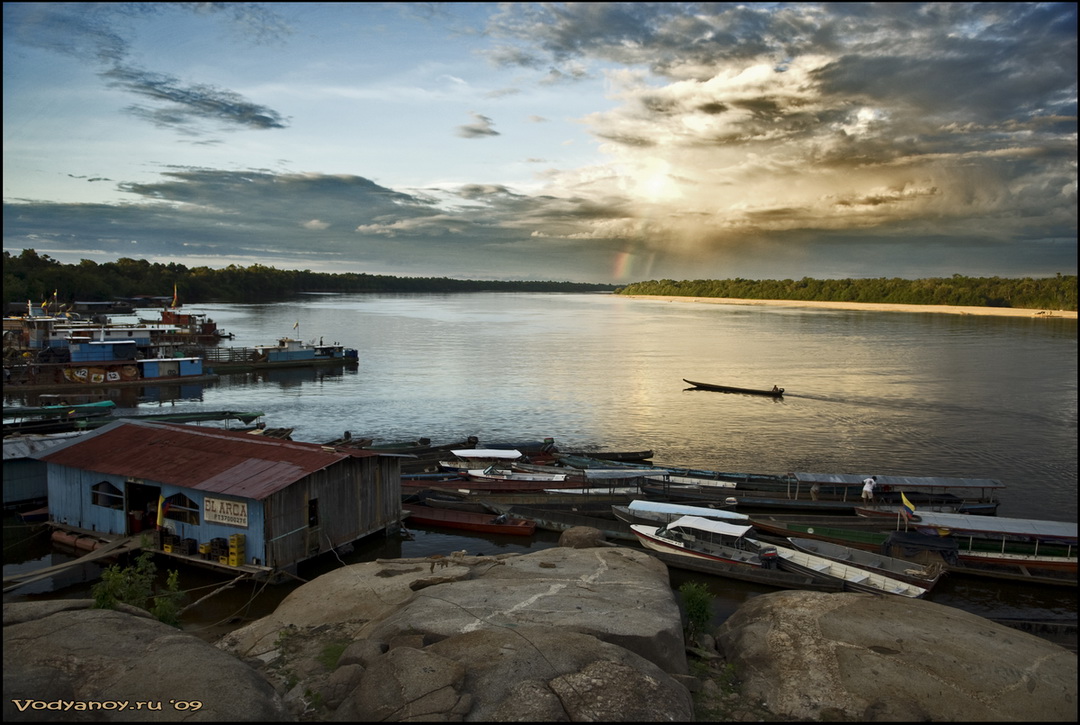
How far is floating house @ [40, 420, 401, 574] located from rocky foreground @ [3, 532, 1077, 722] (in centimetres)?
401

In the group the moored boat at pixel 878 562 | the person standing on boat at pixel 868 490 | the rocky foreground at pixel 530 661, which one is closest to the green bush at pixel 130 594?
the rocky foreground at pixel 530 661

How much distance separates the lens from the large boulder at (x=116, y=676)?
382 inches

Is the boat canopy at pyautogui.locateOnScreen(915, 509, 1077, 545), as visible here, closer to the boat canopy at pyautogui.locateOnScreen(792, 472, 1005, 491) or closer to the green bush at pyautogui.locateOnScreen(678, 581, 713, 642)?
the boat canopy at pyautogui.locateOnScreen(792, 472, 1005, 491)

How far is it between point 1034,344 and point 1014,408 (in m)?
52.3

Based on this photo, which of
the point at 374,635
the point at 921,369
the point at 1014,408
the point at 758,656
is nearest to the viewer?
the point at 374,635

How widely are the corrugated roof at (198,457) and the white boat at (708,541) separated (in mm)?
10168

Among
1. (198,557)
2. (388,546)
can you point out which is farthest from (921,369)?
(198,557)

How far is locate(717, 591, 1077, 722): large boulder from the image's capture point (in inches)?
471

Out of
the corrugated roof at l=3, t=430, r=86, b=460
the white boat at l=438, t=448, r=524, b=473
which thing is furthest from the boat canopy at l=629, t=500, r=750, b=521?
the corrugated roof at l=3, t=430, r=86, b=460

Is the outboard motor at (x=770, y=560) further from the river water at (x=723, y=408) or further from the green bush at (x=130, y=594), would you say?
the green bush at (x=130, y=594)

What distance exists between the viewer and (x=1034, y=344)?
311 feet

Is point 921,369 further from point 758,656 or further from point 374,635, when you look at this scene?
point 374,635

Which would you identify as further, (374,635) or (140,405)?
(140,405)

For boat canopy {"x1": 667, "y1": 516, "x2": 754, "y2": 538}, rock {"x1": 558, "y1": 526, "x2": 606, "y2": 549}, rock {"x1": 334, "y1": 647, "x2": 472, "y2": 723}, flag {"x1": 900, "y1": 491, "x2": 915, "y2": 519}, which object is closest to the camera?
rock {"x1": 334, "y1": 647, "x2": 472, "y2": 723}
